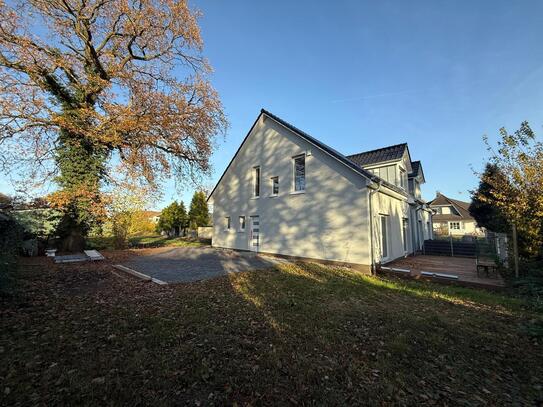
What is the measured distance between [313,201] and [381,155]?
7.05m

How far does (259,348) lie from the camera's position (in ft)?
12.0

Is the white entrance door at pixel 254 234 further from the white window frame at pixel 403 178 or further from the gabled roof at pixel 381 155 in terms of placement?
the white window frame at pixel 403 178

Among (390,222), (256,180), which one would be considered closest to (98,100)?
(256,180)

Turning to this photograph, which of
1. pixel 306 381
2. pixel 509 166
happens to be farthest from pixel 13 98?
pixel 509 166

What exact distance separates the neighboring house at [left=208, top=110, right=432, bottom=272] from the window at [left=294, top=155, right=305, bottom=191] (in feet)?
0.19

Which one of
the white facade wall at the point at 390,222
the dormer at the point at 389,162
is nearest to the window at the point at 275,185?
the white facade wall at the point at 390,222

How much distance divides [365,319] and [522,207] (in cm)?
796

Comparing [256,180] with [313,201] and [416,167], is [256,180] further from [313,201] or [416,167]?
[416,167]

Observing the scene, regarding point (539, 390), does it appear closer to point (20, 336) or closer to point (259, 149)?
point (20, 336)

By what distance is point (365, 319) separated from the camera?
5008 millimetres

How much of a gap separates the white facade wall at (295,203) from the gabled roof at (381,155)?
3.77 m

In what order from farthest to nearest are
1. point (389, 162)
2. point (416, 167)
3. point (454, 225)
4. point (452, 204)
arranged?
point (452, 204) → point (454, 225) → point (416, 167) → point (389, 162)

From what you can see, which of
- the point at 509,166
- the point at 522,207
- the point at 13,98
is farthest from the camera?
the point at 13,98

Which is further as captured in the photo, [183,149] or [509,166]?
[183,149]
